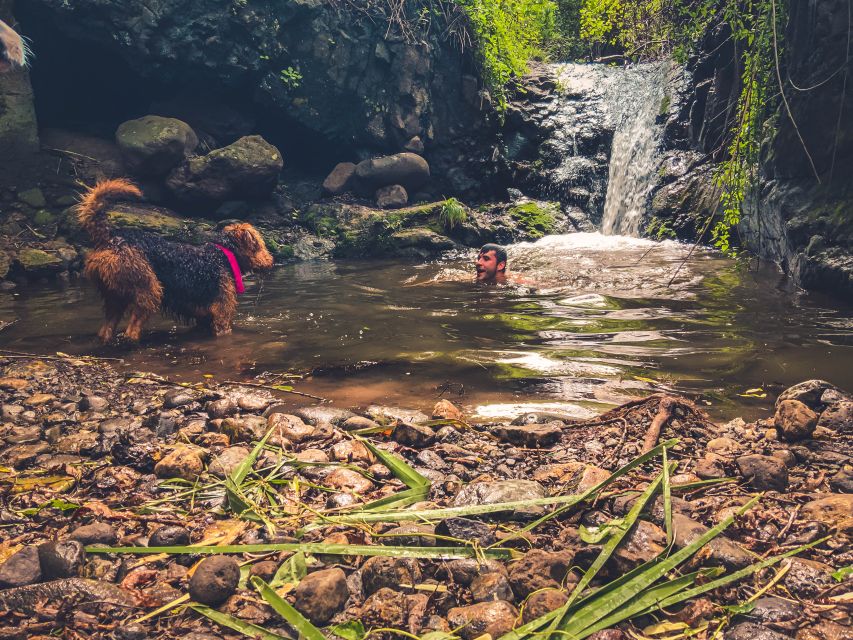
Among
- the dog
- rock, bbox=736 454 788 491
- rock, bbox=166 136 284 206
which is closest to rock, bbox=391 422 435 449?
rock, bbox=736 454 788 491

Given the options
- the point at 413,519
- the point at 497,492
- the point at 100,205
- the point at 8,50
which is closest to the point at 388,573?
the point at 413,519

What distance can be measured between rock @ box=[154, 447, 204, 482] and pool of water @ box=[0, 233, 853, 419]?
4.73 feet

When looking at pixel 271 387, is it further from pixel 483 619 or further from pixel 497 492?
pixel 483 619

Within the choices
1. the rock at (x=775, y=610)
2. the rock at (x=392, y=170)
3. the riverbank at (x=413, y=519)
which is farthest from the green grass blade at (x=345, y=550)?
the rock at (x=392, y=170)

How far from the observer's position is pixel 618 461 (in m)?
2.43

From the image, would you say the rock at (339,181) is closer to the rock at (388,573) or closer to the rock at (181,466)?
the rock at (181,466)

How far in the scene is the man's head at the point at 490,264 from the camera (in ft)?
25.8

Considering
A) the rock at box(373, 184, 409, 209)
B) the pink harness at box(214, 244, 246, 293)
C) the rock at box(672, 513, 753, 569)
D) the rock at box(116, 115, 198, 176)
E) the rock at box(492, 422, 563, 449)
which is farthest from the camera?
the rock at box(373, 184, 409, 209)

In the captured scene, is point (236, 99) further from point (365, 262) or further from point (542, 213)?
point (542, 213)

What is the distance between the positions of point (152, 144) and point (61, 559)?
11.2 m

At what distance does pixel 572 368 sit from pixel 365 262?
7680 mm

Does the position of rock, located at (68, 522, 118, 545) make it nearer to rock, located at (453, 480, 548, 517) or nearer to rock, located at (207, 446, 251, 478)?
rock, located at (207, 446, 251, 478)

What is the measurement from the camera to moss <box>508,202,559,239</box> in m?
12.5

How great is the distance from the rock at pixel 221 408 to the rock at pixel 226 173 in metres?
9.51
